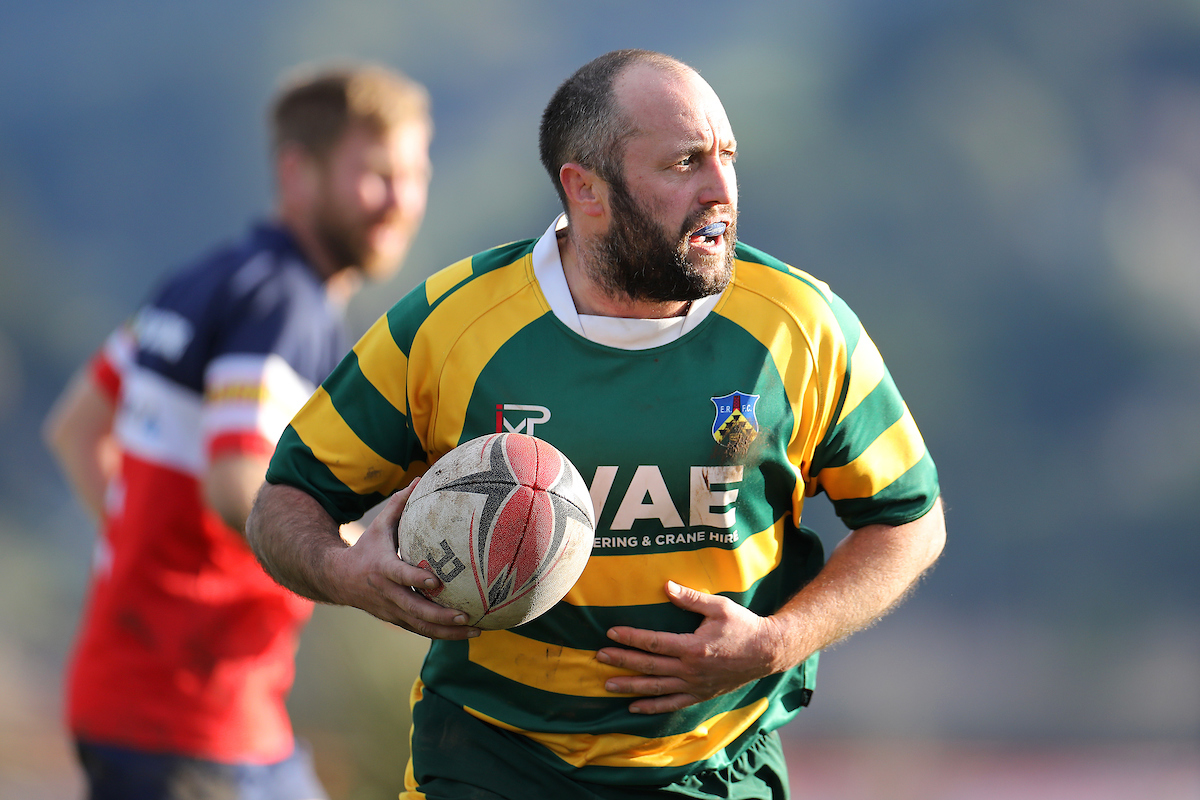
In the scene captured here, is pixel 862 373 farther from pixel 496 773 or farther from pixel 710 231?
pixel 496 773

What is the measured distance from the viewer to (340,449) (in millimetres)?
2777

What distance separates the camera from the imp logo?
270cm

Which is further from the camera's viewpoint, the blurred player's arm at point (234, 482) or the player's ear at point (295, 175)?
the player's ear at point (295, 175)

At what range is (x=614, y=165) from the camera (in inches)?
107

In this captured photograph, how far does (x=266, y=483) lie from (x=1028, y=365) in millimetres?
9556

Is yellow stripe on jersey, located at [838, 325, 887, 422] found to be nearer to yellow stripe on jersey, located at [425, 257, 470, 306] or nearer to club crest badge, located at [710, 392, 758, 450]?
club crest badge, located at [710, 392, 758, 450]

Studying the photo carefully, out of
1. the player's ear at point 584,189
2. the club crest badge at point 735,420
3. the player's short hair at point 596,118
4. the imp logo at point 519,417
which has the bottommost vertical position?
the imp logo at point 519,417

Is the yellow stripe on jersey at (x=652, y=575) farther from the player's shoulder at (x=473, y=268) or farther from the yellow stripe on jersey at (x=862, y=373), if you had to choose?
the player's shoulder at (x=473, y=268)

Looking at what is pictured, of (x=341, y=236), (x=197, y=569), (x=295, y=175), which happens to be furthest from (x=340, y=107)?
(x=197, y=569)

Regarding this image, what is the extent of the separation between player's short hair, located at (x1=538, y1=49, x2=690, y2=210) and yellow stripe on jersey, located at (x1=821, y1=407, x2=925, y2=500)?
2.89ft

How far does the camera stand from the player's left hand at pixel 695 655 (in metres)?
2.58

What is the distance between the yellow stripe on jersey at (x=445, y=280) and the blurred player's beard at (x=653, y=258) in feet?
1.18

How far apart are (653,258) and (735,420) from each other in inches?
16.6

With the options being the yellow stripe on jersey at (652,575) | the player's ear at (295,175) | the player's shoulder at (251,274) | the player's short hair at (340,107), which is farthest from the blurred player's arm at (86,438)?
the yellow stripe on jersey at (652,575)
